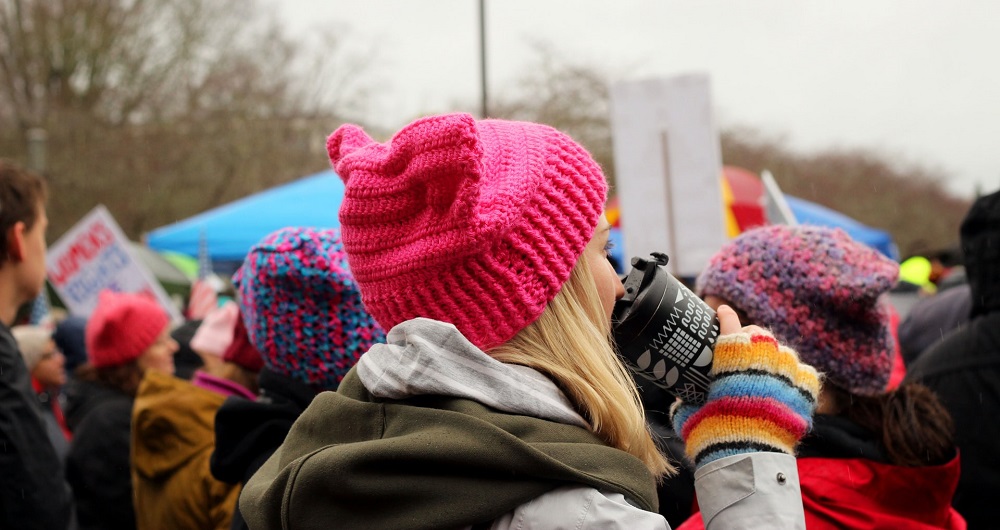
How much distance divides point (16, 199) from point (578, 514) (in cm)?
251

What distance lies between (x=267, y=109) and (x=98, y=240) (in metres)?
12.7

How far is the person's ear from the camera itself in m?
3.01

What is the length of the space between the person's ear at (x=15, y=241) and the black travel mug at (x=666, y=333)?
2288 millimetres

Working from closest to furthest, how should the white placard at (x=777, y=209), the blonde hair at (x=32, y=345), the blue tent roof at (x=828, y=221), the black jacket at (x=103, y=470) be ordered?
the black jacket at (x=103, y=470) → the white placard at (x=777, y=209) → the blonde hair at (x=32, y=345) → the blue tent roof at (x=828, y=221)

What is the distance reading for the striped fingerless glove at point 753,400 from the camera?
1.52 m

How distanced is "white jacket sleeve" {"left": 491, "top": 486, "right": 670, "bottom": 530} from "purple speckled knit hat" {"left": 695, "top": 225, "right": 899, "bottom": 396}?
35.3 inches

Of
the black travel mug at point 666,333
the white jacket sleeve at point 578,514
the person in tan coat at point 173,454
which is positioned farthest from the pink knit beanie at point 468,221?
the person in tan coat at point 173,454

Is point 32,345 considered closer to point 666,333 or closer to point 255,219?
point 255,219

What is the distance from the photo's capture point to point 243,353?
3.14 metres

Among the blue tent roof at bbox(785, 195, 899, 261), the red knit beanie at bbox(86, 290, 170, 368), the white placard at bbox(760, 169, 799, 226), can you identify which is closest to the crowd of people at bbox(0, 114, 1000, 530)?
the red knit beanie at bbox(86, 290, 170, 368)

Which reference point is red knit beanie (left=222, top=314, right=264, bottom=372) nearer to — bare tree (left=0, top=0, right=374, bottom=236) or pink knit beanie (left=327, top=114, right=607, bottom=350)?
pink knit beanie (left=327, top=114, right=607, bottom=350)

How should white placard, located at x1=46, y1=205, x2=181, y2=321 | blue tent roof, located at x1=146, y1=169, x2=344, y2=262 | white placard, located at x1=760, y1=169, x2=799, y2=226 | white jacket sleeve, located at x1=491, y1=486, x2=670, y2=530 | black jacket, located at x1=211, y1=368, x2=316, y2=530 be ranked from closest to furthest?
1. white jacket sleeve, located at x1=491, y1=486, x2=670, y2=530
2. black jacket, located at x1=211, y1=368, x2=316, y2=530
3. white placard, located at x1=760, y1=169, x2=799, y2=226
4. white placard, located at x1=46, y1=205, x2=181, y2=321
5. blue tent roof, located at x1=146, y1=169, x2=344, y2=262

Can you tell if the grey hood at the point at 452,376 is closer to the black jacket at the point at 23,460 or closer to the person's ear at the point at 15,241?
the black jacket at the point at 23,460

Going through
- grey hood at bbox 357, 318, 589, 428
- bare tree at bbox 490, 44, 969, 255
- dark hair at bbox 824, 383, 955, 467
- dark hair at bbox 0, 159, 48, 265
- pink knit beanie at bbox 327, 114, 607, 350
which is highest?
pink knit beanie at bbox 327, 114, 607, 350
